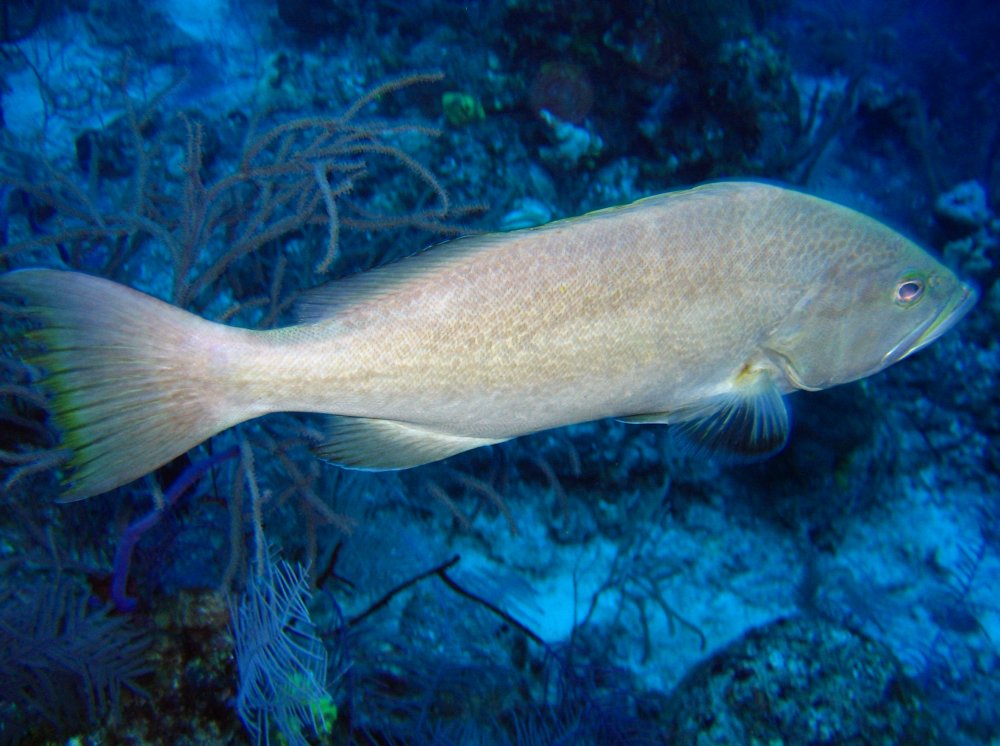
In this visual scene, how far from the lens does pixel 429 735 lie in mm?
3359

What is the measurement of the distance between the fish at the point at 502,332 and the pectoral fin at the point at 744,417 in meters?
0.06

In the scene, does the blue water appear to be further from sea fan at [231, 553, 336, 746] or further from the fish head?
the fish head

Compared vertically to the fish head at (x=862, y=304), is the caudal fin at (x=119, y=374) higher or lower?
higher

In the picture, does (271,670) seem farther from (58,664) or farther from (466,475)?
(466,475)

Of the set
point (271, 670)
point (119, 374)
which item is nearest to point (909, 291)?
point (119, 374)

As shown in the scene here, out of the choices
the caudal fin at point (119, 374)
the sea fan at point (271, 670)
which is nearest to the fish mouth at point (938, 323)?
the caudal fin at point (119, 374)

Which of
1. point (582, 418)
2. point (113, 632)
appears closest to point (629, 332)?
point (582, 418)

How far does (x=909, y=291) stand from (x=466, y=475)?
280cm

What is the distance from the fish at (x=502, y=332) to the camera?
5.62 ft

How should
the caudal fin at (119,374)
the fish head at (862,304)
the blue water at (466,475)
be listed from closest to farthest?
the caudal fin at (119,374), the fish head at (862,304), the blue water at (466,475)

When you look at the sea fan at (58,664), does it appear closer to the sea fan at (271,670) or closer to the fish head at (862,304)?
the sea fan at (271,670)

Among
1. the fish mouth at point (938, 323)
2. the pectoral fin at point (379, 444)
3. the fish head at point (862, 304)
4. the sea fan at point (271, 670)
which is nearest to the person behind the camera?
the pectoral fin at point (379, 444)

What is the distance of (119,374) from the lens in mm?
1713

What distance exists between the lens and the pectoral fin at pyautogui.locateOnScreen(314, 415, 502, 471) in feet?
6.77
